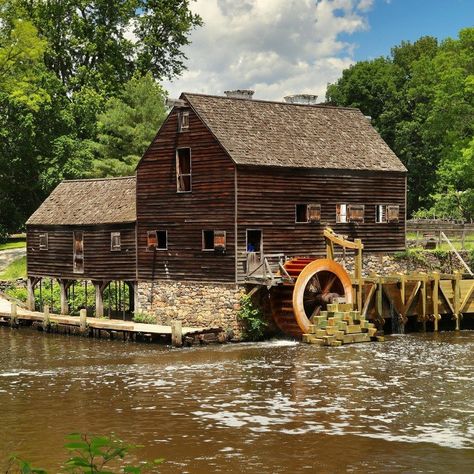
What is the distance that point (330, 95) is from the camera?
72.4m

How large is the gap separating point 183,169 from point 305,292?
6836 mm

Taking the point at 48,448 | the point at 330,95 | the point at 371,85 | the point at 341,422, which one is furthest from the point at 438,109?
the point at 48,448

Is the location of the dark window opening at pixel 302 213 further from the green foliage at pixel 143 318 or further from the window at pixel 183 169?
the green foliage at pixel 143 318

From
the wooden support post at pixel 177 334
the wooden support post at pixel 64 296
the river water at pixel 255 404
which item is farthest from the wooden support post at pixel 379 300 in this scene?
the wooden support post at pixel 64 296

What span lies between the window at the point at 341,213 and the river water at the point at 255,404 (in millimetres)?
6810

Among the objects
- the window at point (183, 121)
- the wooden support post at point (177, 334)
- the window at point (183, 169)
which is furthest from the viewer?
the window at point (183, 169)

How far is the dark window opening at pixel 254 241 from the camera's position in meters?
34.6

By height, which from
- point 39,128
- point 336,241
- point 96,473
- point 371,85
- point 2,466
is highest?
point 371,85

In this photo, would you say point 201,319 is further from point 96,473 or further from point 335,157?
point 96,473

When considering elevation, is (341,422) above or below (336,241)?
below

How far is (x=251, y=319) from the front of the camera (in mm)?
33062

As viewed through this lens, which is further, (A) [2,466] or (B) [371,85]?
(B) [371,85]

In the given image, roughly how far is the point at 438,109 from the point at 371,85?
42.5 feet

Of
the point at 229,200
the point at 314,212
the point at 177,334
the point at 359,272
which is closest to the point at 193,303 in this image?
the point at 177,334
